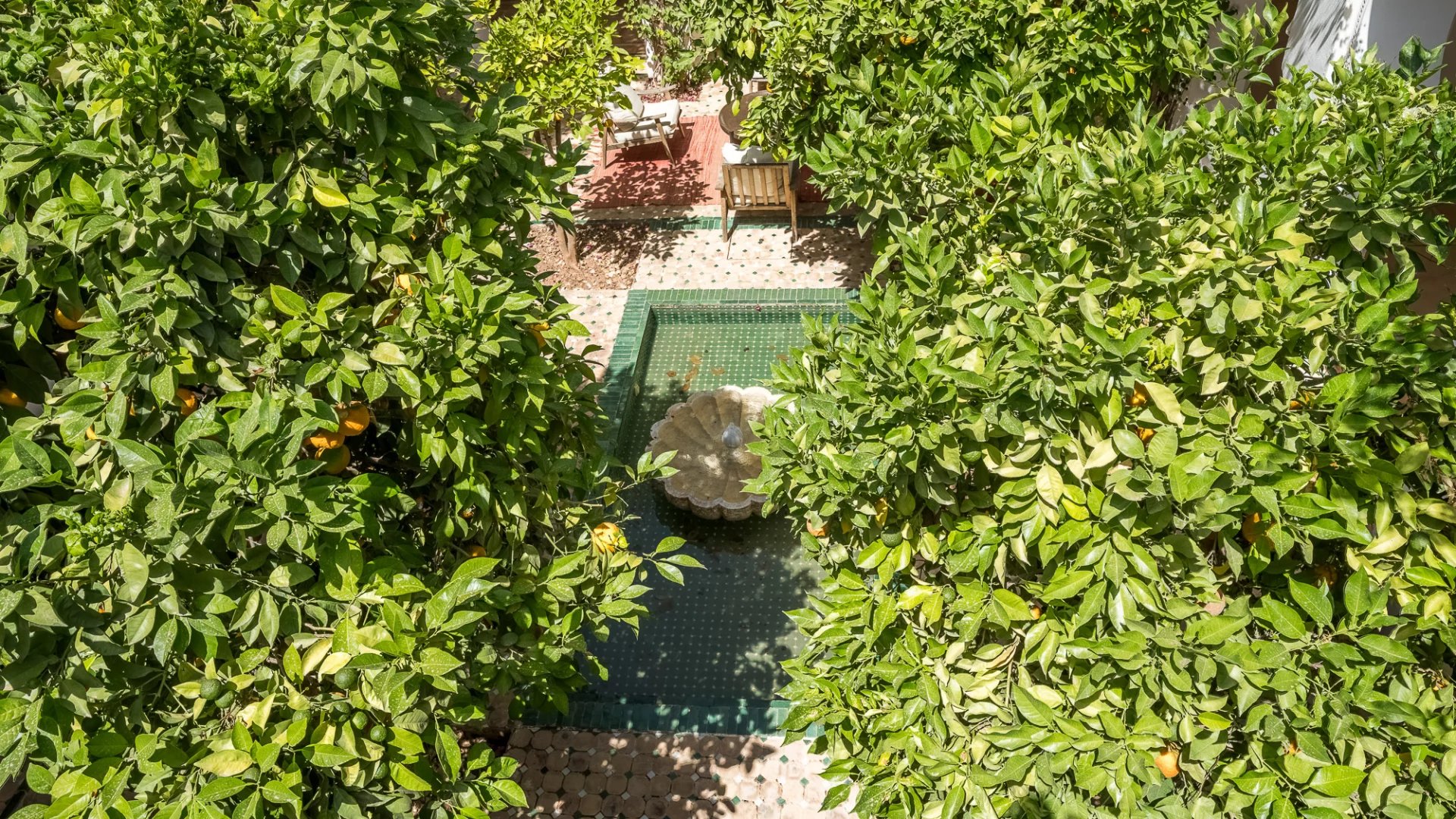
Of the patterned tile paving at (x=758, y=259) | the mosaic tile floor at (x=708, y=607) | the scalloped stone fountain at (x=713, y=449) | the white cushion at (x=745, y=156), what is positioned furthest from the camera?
the white cushion at (x=745, y=156)

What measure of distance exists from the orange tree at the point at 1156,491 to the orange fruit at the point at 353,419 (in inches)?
52.2

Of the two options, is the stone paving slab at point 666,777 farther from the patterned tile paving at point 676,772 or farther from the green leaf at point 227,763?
the green leaf at point 227,763

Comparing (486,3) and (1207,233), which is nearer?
(1207,233)

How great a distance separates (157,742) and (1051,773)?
92.6 inches

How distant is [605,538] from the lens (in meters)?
3.73

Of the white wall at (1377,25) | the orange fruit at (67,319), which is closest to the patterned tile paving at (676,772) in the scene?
the orange fruit at (67,319)

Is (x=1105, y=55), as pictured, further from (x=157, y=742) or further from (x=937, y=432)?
(x=157, y=742)

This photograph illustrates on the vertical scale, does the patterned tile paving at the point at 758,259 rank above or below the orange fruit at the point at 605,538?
above

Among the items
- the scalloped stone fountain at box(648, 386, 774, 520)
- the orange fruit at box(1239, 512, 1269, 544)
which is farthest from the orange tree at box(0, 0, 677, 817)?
the scalloped stone fountain at box(648, 386, 774, 520)

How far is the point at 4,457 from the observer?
2146 millimetres

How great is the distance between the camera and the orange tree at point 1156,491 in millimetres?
2283

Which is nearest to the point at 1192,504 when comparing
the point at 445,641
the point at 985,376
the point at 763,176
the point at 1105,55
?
the point at 985,376

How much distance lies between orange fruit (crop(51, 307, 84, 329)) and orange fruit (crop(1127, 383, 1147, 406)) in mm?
3078

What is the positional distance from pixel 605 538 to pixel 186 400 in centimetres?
166
